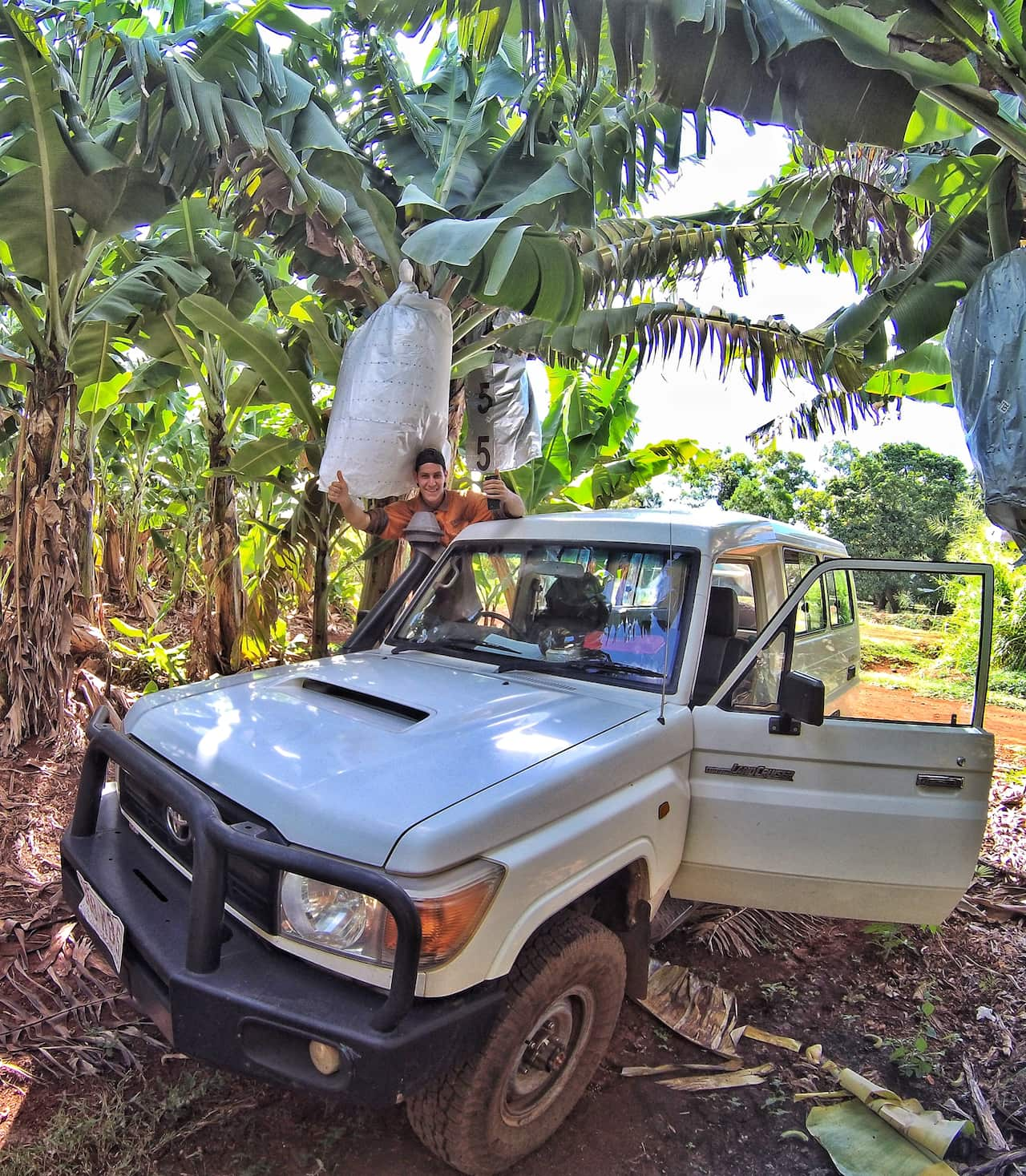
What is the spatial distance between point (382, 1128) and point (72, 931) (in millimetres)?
1802

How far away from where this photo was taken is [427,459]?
430cm

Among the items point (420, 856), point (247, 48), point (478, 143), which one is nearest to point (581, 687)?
point (420, 856)

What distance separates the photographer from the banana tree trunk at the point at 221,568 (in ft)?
22.7

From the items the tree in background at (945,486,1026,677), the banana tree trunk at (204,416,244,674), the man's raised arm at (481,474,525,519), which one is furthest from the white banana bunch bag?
the tree in background at (945,486,1026,677)

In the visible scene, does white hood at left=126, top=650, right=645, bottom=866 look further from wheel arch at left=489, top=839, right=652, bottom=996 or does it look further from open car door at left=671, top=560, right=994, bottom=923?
open car door at left=671, top=560, right=994, bottom=923

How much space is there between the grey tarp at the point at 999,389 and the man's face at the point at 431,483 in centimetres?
258

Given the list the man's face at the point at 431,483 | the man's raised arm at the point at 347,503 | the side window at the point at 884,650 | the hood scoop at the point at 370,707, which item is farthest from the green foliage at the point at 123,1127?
the man's face at the point at 431,483

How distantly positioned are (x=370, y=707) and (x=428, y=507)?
80.4 inches

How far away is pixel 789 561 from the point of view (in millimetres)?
4035

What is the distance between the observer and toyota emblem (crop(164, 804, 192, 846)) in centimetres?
231

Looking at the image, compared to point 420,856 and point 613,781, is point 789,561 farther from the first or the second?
point 420,856

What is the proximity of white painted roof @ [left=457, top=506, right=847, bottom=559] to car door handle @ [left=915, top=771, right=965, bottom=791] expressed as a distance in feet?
3.65

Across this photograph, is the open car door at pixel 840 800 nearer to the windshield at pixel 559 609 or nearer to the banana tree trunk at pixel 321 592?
the windshield at pixel 559 609

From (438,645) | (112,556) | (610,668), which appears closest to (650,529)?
(610,668)
